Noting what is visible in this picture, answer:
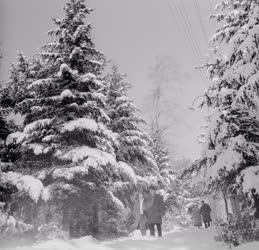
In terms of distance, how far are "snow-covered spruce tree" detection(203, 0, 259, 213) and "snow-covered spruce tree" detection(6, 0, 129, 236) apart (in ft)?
15.5

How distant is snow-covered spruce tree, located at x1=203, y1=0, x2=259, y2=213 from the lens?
10914 mm

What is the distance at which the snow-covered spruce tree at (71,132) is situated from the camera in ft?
50.1

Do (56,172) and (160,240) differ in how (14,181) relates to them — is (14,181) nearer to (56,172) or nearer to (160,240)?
(56,172)

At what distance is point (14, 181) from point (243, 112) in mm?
9188

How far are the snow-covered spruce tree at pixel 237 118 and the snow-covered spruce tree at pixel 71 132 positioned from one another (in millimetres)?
4734

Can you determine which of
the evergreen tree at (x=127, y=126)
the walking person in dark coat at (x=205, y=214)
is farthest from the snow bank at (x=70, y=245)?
the walking person in dark coat at (x=205, y=214)

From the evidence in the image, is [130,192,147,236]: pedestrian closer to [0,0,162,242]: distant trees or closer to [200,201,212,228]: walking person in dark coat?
[0,0,162,242]: distant trees

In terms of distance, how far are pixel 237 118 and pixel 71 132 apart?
24.0 feet

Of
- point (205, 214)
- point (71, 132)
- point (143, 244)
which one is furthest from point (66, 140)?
point (205, 214)

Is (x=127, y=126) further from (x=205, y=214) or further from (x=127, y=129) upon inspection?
(x=205, y=214)

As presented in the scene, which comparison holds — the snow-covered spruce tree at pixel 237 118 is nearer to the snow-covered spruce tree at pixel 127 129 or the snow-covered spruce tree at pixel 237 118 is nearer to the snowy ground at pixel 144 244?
the snowy ground at pixel 144 244

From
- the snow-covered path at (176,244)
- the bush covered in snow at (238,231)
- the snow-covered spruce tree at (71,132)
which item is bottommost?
the snow-covered path at (176,244)

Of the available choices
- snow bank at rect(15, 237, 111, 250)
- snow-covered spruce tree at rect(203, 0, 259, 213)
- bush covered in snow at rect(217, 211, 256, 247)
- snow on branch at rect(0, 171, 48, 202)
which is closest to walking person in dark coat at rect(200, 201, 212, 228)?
snow-covered spruce tree at rect(203, 0, 259, 213)

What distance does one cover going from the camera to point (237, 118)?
12453 mm
